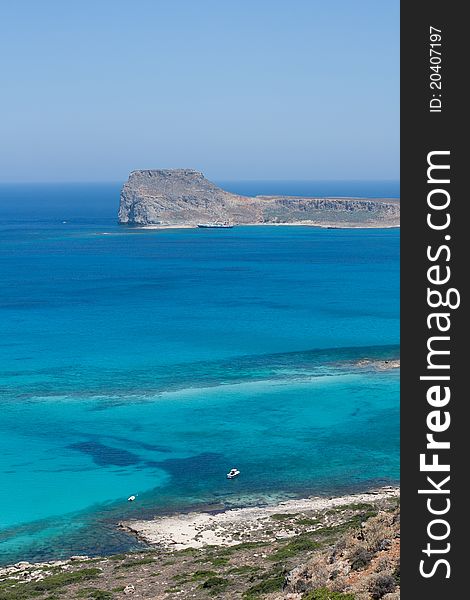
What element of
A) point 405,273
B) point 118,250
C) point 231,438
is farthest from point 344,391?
point 118,250

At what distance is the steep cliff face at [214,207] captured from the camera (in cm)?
18625

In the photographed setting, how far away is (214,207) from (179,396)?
14311cm

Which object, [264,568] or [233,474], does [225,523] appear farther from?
[264,568]

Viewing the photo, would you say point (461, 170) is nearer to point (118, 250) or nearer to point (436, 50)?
point (436, 50)

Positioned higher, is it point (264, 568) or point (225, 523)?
point (264, 568)

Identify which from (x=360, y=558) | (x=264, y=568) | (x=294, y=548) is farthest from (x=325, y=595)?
(x=294, y=548)

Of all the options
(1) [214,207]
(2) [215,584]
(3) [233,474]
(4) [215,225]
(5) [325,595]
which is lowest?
(3) [233,474]

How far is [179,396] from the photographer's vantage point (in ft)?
164

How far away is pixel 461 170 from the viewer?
329 inches

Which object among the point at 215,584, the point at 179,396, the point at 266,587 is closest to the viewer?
the point at 266,587

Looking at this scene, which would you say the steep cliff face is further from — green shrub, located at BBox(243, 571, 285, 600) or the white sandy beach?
green shrub, located at BBox(243, 571, 285, 600)

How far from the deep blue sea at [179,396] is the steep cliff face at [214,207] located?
79.3m

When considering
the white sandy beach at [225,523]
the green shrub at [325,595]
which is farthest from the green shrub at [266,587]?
the white sandy beach at [225,523]

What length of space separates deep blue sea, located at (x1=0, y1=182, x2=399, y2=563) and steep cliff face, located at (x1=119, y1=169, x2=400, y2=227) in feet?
260
